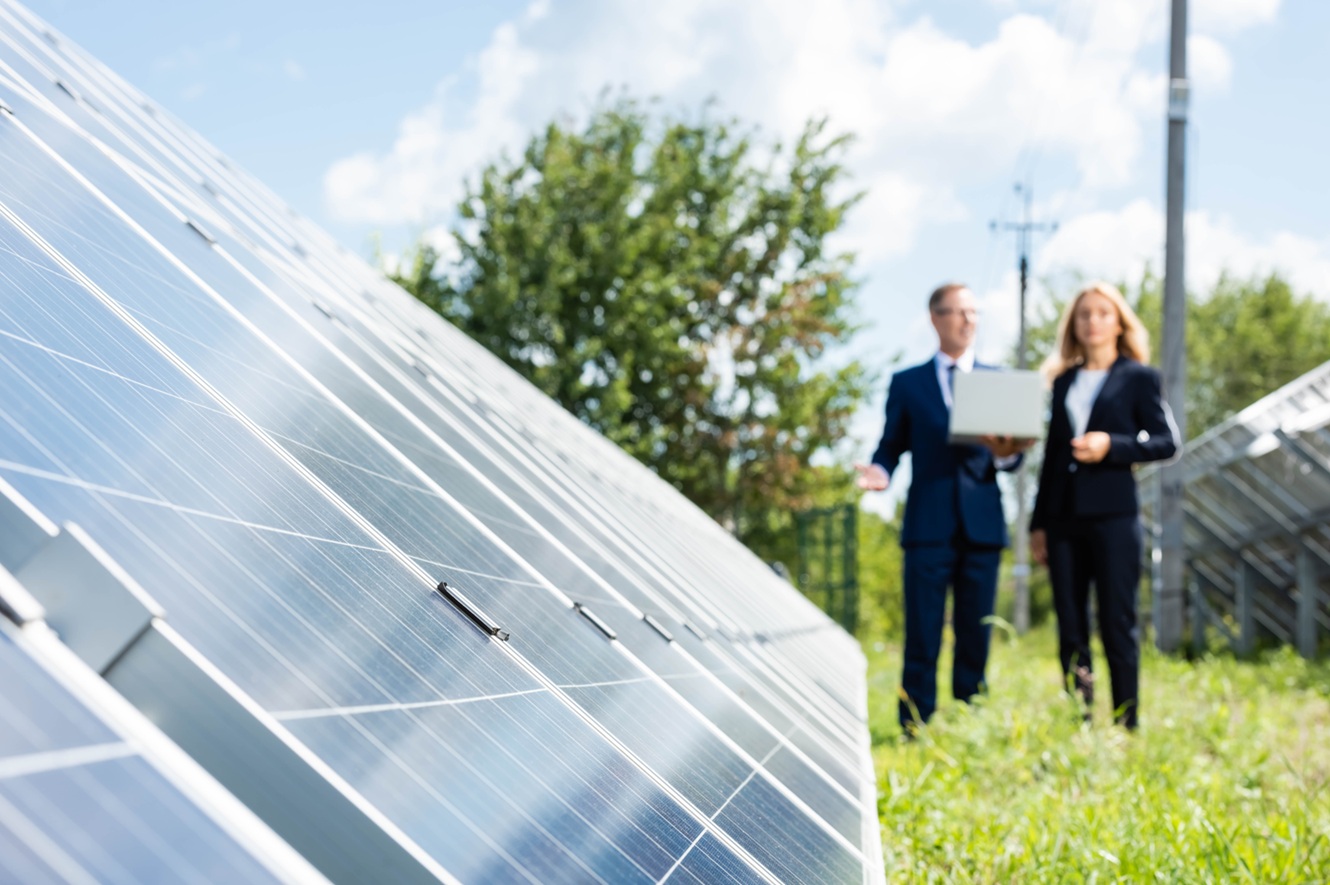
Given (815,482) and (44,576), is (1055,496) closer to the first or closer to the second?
(44,576)

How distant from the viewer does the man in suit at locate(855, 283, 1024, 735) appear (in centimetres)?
666

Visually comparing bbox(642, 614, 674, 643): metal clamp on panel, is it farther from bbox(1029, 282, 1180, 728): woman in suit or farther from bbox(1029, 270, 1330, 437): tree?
bbox(1029, 270, 1330, 437): tree

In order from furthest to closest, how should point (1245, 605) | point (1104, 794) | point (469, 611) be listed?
point (1245, 605)
point (1104, 794)
point (469, 611)

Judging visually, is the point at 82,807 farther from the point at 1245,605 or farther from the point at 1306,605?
the point at 1245,605

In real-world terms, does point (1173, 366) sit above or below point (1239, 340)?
below

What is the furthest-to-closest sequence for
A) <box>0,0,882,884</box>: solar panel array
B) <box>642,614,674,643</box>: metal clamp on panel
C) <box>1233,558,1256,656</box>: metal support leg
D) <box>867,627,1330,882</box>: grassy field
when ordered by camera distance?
1. <box>1233,558,1256,656</box>: metal support leg
2. <box>867,627,1330,882</box>: grassy field
3. <box>642,614,674,643</box>: metal clamp on panel
4. <box>0,0,882,884</box>: solar panel array

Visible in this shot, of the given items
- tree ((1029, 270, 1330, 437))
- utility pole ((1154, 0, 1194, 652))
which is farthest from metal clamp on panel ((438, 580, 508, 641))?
tree ((1029, 270, 1330, 437))

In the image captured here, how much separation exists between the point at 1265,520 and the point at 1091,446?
30.8 ft

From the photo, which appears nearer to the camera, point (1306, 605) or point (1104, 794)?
point (1104, 794)

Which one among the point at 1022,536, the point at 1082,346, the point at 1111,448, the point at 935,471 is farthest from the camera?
the point at 1022,536

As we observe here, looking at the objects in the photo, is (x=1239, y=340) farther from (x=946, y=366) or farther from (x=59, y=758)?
(x=59, y=758)

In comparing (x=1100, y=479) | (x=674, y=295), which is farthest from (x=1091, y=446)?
(x=674, y=295)

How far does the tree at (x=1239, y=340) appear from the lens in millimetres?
47719

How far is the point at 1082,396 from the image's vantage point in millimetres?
6840
